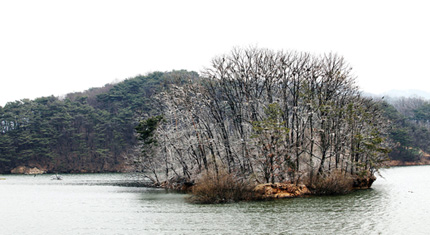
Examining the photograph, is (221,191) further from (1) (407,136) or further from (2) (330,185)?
(1) (407,136)

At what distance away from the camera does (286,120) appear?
37438mm

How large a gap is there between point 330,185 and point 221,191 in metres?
10.3

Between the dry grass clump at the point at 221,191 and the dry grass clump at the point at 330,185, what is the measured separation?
6322mm

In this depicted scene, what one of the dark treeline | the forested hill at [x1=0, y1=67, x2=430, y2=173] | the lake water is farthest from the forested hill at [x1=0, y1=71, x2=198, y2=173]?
the lake water

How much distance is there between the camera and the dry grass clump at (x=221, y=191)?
1212 inches

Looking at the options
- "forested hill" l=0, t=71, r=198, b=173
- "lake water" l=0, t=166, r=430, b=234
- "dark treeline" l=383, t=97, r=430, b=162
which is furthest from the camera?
"dark treeline" l=383, t=97, r=430, b=162

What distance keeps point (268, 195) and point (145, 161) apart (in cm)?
2405

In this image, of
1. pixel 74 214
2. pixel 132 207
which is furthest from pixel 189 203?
pixel 74 214

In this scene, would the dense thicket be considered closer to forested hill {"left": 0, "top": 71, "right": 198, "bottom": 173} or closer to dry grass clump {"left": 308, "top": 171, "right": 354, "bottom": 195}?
dry grass clump {"left": 308, "top": 171, "right": 354, "bottom": 195}

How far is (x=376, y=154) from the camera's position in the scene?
38188 millimetres

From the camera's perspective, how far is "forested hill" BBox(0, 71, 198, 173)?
90625 mm

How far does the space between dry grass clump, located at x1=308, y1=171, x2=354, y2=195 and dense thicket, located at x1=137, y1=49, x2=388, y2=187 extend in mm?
848

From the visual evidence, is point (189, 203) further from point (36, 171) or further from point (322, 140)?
point (36, 171)

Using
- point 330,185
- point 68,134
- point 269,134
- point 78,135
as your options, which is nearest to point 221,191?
point 269,134
